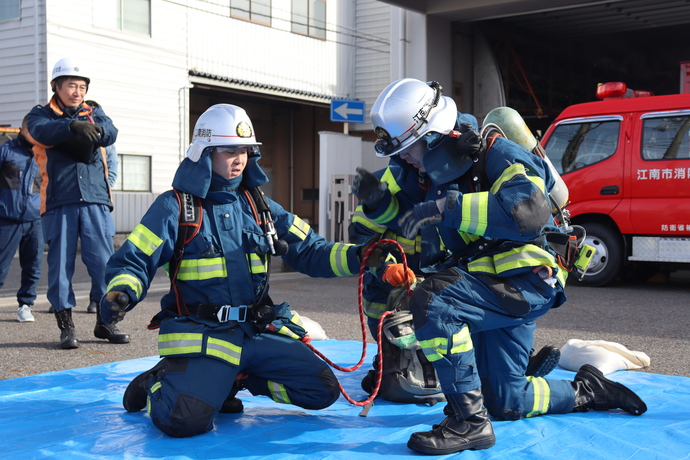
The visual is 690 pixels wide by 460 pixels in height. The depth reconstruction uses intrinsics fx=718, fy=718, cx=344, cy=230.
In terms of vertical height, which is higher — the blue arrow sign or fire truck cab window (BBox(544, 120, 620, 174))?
the blue arrow sign

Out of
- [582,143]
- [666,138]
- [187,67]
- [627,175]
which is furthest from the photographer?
[187,67]

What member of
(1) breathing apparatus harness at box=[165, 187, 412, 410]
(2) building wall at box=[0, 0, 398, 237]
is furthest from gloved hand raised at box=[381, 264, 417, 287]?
(2) building wall at box=[0, 0, 398, 237]

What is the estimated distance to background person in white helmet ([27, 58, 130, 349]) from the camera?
582cm

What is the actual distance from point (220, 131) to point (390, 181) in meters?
0.99

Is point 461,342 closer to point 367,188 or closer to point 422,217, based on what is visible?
point 422,217

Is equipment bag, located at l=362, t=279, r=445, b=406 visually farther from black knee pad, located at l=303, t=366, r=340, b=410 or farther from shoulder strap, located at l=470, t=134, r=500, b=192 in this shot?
shoulder strap, located at l=470, t=134, r=500, b=192

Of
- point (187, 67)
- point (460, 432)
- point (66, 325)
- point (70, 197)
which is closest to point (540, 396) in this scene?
point (460, 432)

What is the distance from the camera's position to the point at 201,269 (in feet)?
11.9

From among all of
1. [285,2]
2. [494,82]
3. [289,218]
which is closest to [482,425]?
[289,218]

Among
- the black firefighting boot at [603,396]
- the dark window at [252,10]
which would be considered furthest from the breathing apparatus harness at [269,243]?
the dark window at [252,10]

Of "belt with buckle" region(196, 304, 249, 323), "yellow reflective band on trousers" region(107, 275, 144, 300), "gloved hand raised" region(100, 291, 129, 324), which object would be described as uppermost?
"yellow reflective band on trousers" region(107, 275, 144, 300)

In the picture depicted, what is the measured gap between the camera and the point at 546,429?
3.48 meters

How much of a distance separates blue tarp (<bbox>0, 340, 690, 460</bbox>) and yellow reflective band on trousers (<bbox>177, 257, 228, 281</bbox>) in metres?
0.77

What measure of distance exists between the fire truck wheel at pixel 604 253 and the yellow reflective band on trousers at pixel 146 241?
277 inches
